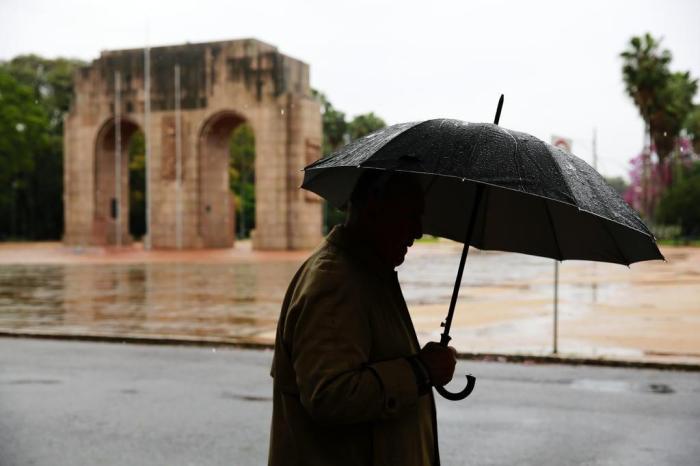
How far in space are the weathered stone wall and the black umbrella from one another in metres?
44.5

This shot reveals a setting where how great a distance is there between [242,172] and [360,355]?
85.3m

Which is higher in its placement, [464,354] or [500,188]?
[500,188]

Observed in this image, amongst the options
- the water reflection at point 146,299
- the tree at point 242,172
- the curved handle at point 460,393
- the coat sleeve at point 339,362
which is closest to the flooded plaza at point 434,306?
the water reflection at point 146,299

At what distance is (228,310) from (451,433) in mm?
10152

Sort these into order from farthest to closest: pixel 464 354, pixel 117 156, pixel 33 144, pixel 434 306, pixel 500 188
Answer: pixel 33 144, pixel 117 156, pixel 434 306, pixel 464 354, pixel 500 188

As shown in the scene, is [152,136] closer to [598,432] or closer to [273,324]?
[273,324]

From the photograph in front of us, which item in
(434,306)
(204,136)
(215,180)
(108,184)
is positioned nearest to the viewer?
(434,306)

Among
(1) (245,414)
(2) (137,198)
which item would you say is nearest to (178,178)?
(2) (137,198)

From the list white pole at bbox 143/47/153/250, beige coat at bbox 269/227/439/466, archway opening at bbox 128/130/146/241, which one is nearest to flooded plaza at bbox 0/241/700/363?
beige coat at bbox 269/227/439/466

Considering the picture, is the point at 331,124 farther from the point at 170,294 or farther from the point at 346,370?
the point at 346,370

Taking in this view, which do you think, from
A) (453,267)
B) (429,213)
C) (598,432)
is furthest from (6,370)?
(453,267)

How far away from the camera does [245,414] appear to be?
7918 mm

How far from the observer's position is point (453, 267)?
34031 mm

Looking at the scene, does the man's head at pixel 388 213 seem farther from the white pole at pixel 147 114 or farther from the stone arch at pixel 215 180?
the white pole at pixel 147 114
